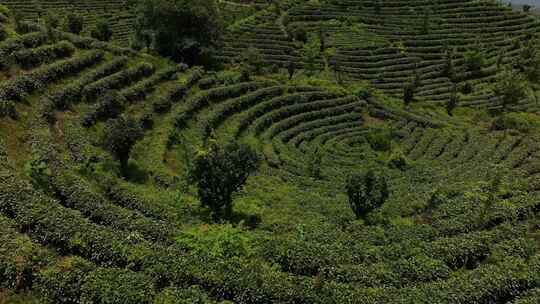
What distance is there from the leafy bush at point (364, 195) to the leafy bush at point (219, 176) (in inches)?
262

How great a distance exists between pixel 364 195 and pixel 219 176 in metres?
9.09

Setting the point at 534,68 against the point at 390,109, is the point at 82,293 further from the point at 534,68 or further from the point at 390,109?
the point at 534,68

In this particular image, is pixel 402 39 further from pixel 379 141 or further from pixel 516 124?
pixel 379 141

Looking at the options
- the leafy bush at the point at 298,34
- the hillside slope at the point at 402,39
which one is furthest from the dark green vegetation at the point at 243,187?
the leafy bush at the point at 298,34

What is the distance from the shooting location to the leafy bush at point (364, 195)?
24906 mm

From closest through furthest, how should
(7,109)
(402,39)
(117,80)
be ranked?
(7,109) < (117,80) < (402,39)

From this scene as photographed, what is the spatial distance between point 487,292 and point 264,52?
62.8 m

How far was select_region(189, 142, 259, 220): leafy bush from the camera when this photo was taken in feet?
76.2

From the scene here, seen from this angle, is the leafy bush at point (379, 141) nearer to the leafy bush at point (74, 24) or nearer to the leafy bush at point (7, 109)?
the leafy bush at point (7, 109)

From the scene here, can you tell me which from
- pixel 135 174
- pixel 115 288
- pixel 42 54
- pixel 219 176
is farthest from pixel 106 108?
pixel 115 288

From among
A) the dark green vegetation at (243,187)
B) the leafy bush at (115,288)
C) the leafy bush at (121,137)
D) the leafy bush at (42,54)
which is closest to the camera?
the leafy bush at (115,288)

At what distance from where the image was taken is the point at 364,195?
25047mm

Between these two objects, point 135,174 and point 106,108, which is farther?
point 106,108

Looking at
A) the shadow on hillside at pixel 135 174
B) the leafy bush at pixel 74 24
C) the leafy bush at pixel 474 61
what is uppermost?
the leafy bush at pixel 74 24
